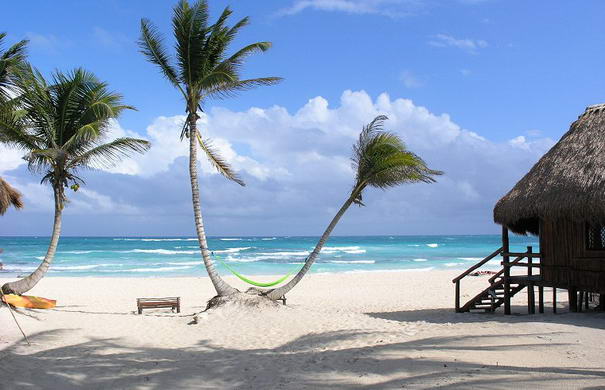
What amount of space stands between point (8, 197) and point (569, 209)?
1236 centimetres

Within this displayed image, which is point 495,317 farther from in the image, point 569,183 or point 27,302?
point 27,302

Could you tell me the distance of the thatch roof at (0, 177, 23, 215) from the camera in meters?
13.0

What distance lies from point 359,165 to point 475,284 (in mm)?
11527

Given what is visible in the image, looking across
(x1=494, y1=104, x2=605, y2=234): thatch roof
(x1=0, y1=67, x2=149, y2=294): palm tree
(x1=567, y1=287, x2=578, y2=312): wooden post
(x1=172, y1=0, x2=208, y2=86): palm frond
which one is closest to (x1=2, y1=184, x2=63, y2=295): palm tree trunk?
(x1=0, y1=67, x2=149, y2=294): palm tree

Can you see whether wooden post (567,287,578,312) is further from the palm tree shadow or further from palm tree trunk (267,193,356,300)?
palm tree trunk (267,193,356,300)

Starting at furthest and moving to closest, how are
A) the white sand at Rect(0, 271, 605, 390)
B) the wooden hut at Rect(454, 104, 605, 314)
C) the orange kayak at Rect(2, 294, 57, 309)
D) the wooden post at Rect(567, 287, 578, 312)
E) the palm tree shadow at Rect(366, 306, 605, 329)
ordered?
1. the wooden post at Rect(567, 287, 578, 312)
2. the orange kayak at Rect(2, 294, 57, 309)
3. the wooden hut at Rect(454, 104, 605, 314)
4. the palm tree shadow at Rect(366, 306, 605, 329)
5. the white sand at Rect(0, 271, 605, 390)

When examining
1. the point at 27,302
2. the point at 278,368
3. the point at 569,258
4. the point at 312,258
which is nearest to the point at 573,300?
the point at 569,258

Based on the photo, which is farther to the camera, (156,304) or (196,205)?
(156,304)

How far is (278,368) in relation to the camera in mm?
6613

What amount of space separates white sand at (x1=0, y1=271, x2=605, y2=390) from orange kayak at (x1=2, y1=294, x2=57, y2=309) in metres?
0.27

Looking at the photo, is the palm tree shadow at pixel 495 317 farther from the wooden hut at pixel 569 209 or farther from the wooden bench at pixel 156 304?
the wooden bench at pixel 156 304

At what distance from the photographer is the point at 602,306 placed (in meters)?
11.0

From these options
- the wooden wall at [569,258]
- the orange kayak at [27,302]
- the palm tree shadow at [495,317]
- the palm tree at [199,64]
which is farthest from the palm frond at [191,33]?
the wooden wall at [569,258]

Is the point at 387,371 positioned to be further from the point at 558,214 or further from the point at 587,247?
the point at 587,247
